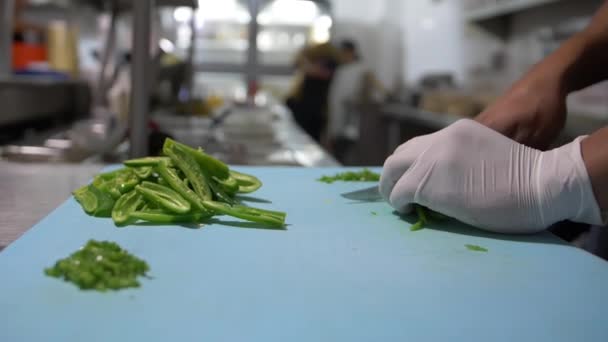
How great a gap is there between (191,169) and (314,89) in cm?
461

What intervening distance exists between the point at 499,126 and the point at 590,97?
163 cm

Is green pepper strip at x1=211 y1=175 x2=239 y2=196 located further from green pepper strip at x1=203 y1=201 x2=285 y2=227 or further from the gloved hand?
the gloved hand

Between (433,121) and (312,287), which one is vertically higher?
(312,287)

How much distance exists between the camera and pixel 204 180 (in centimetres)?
85

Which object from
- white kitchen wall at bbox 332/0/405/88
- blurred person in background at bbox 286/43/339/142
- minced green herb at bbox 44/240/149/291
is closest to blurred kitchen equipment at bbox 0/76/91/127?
minced green herb at bbox 44/240/149/291

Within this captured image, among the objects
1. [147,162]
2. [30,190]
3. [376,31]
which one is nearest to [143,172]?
[147,162]

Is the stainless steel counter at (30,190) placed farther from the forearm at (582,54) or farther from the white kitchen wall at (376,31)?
the white kitchen wall at (376,31)

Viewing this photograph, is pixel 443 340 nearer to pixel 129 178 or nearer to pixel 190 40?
pixel 129 178

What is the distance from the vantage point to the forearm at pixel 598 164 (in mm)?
728

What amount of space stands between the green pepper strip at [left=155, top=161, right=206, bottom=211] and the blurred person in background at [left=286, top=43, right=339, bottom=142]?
178 inches

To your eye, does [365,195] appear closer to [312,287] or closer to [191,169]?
[191,169]

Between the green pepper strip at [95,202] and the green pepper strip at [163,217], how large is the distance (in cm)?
5

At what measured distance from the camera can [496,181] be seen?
76cm

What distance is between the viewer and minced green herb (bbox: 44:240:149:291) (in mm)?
529
